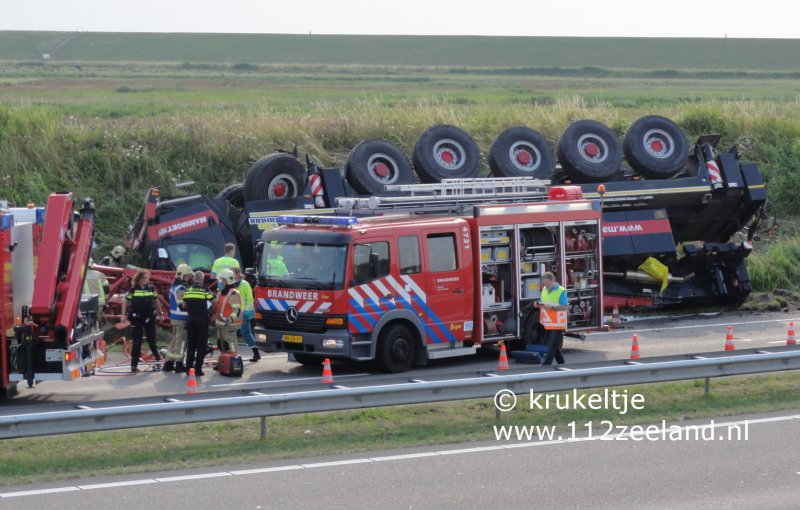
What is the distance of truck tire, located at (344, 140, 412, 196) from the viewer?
20.2 meters

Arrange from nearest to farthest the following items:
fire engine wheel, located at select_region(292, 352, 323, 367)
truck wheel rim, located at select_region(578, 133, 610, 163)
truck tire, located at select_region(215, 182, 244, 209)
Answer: fire engine wheel, located at select_region(292, 352, 323, 367)
truck tire, located at select_region(215, 182, 244, 209)
truck wheel rim, located at select_region(578, 133, 610, 163)

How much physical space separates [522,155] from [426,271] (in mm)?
6392

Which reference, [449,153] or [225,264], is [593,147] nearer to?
[449,153]

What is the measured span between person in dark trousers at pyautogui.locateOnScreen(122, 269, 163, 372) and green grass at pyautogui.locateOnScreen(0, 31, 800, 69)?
73.6 m

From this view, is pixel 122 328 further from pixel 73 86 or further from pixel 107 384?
pixel 73 86

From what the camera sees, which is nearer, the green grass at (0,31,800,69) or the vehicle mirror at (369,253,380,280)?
the vehicle mirror at (369,253,380,280)

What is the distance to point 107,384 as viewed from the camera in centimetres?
1512

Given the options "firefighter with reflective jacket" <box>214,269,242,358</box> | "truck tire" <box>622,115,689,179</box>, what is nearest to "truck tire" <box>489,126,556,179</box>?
"truck tire" <box>622,115,689,179</box>

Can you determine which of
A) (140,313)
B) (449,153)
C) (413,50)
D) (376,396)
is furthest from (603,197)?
(413,50)

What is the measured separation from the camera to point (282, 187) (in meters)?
20.5

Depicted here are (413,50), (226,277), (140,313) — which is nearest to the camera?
(226,277)

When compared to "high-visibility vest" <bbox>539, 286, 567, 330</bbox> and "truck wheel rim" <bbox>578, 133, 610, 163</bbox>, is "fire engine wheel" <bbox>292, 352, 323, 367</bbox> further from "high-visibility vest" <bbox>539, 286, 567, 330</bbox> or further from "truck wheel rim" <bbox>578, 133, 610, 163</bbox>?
"truck wheel rim" <bbox>578, 133, 610, 163</bbox>

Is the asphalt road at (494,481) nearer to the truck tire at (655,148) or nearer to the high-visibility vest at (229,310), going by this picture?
the high-visibility vest at (229,310)

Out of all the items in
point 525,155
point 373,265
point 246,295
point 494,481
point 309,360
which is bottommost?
point 494,481
